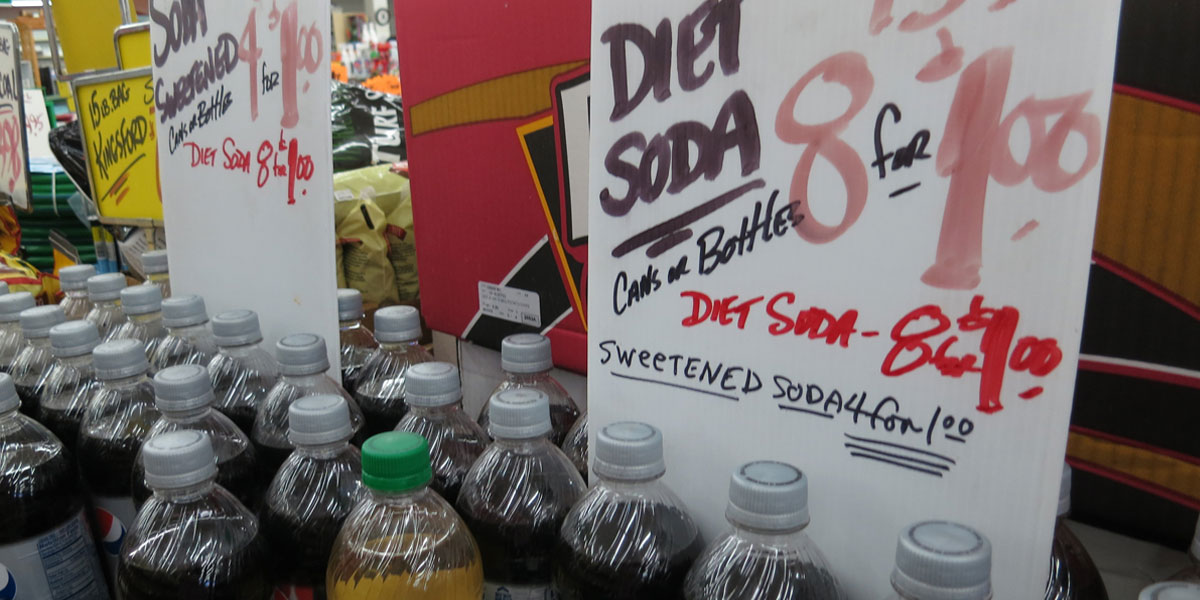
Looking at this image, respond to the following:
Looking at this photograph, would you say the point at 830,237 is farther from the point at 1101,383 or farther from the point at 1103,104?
the point at 1101,383

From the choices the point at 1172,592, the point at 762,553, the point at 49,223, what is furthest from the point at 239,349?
the point at 49,223

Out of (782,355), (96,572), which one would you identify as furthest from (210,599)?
(782,355)

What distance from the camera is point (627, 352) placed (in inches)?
27.6

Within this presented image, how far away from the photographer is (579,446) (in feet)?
2.95

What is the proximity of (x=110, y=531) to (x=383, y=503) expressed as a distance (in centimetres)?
52

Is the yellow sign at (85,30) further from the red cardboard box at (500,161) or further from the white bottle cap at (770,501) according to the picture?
the white bottle cap at (770,501)

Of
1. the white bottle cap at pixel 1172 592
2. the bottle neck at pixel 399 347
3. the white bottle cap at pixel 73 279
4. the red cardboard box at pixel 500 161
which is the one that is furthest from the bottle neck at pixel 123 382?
the white bottle cap at pixel 1172 592

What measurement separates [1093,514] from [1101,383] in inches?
5.7

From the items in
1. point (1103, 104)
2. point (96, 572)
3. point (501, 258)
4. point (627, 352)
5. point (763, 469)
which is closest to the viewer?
point (1103, 104)

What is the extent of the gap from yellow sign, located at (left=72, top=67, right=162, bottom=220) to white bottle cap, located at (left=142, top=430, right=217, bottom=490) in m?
1.09

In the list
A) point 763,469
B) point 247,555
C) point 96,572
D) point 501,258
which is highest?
point 501,258

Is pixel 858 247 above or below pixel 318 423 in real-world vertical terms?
above

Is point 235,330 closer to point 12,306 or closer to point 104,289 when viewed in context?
point 104,289

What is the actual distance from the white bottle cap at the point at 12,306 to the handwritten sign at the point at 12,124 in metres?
0.64
